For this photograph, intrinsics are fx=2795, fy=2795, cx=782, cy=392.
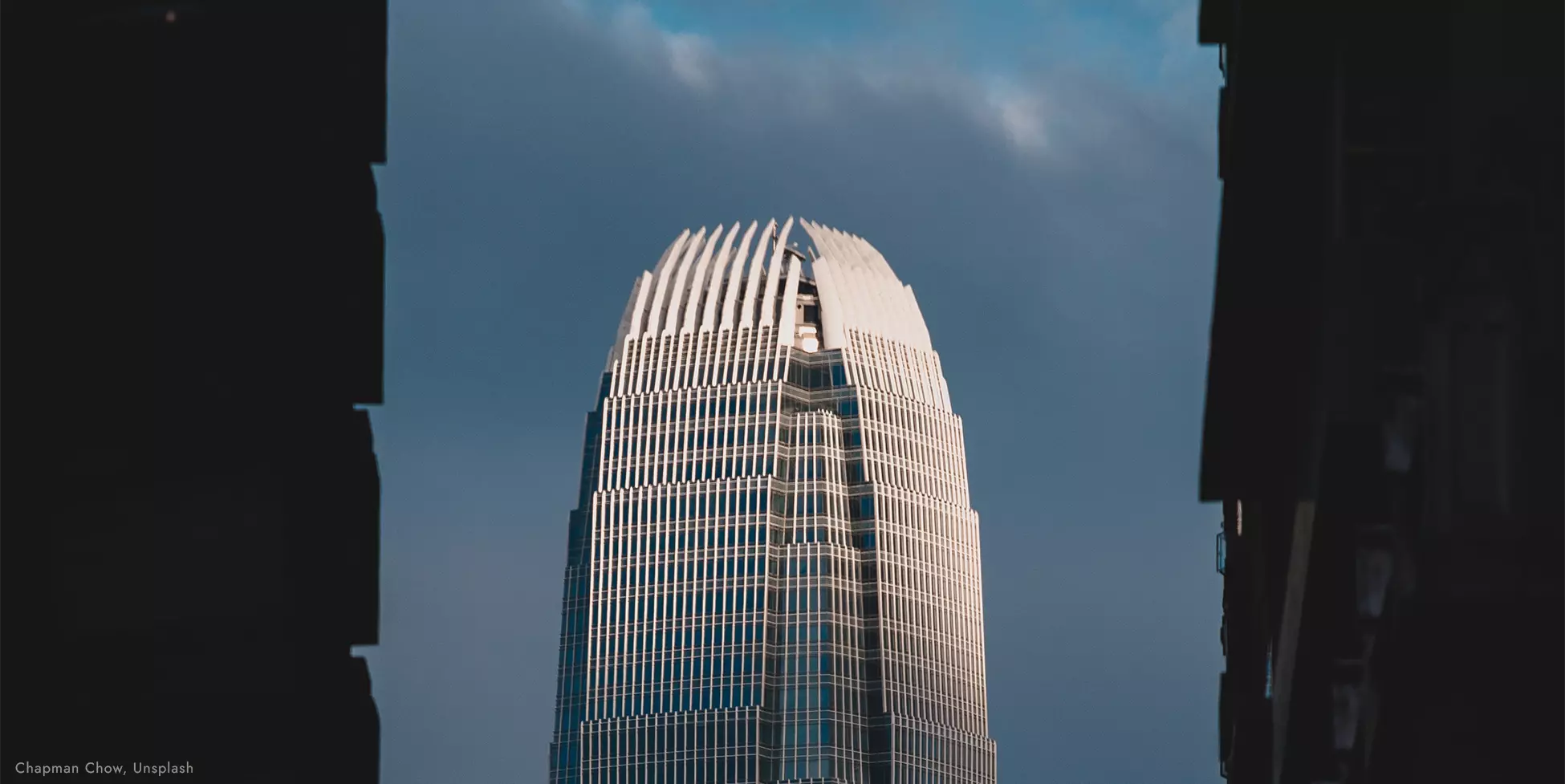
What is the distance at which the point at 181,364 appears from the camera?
1009 inches

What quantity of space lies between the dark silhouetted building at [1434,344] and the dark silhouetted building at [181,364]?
9.40 m

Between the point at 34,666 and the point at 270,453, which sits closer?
the point at 34,666

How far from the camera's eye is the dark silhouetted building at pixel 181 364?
23.4 metres

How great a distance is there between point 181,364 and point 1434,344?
1162 cm

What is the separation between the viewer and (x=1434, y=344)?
20.0 m

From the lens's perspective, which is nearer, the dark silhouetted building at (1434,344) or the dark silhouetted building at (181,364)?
the dark silhouetted building at (1434,344)

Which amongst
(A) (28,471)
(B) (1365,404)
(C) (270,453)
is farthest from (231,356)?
(B) (1365,404)

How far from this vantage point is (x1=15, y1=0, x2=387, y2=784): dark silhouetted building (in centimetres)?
2342

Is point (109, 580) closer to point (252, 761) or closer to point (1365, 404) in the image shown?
point (252, 761)

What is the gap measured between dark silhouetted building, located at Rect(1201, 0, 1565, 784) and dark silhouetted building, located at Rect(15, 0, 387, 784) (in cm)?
940

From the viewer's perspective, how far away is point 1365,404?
2216cm

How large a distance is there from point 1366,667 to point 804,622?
6751 inches

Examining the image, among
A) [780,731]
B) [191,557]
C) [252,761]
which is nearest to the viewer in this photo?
[191,557]

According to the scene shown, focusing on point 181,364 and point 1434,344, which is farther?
point 181,364
